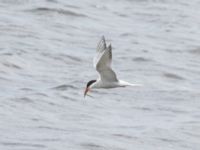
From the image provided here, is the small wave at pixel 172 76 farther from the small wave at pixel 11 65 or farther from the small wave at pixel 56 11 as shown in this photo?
the small wave at pixel 56 11

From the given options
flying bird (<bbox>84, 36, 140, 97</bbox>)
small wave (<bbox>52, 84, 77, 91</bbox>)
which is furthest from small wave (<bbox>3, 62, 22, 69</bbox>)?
flying bird (<bbox>84, 36, 140, 97</bbox>)

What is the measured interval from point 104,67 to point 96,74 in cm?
594

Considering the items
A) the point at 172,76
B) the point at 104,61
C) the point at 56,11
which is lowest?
the point at 172,76

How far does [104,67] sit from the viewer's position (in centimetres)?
1442

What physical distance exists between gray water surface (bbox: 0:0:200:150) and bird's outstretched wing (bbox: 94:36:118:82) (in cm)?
122

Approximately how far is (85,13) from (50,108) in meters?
8.98

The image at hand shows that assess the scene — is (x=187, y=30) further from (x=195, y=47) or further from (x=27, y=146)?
(x=27, y=146)

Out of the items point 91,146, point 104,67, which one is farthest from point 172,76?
point 104,67

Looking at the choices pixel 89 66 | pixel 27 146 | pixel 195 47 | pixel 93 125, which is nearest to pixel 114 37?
pixel 195 47

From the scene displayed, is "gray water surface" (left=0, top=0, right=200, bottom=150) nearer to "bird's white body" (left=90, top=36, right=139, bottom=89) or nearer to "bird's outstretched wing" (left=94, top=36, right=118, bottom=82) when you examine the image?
"bird's white body" (left=90, top=36, right=139, bottom=89)

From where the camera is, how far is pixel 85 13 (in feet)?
86.6

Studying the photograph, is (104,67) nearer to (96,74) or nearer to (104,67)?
(104,67)

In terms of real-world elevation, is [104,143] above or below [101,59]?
below

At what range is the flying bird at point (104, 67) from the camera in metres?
14.0
